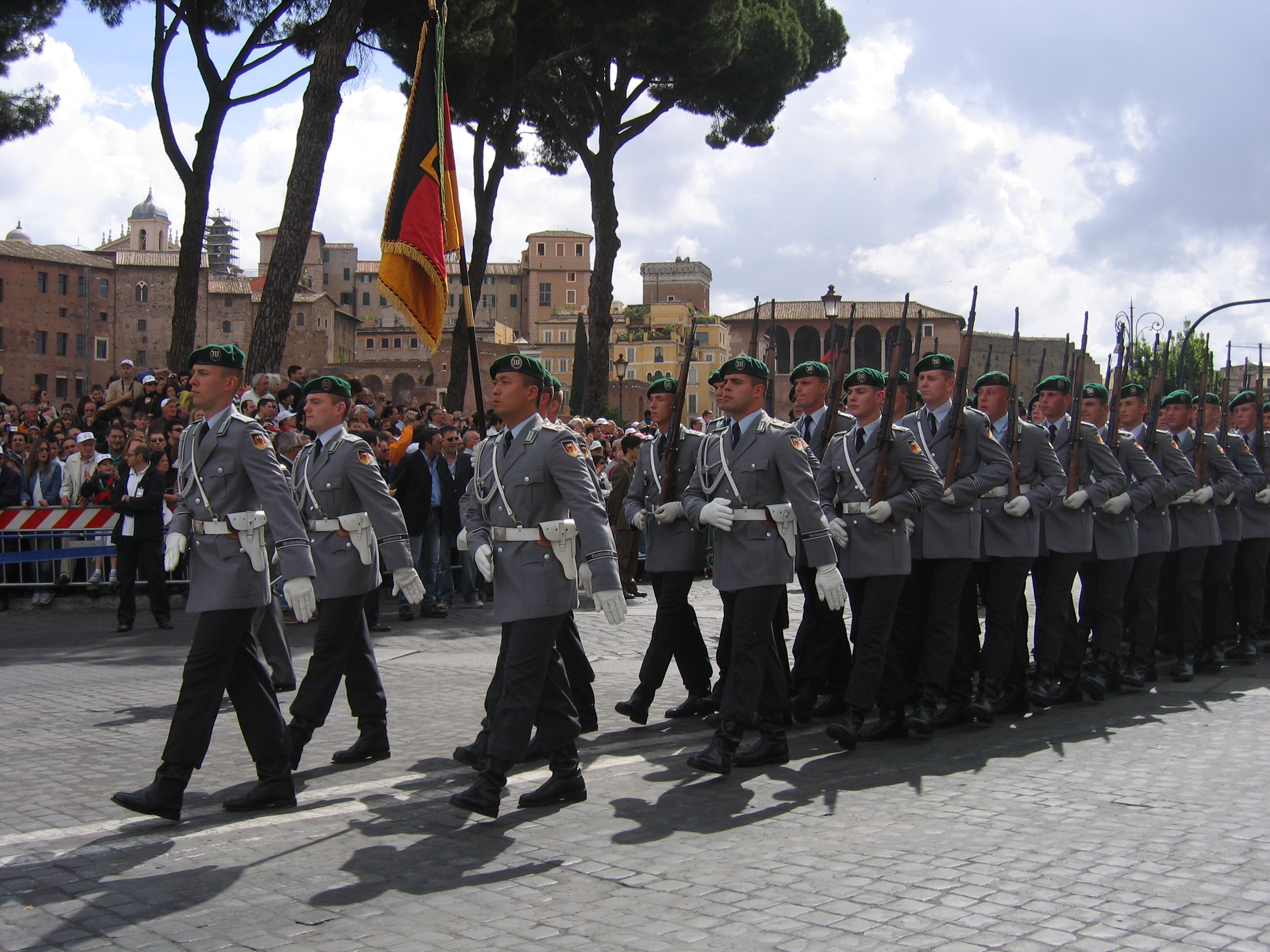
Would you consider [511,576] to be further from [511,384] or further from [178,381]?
[178,381]

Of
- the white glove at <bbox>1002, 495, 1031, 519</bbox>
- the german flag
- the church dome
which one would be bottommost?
the white glove at <bbox>1002, 495, 1031, 519</bbox>

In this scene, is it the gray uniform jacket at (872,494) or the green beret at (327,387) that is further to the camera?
the gray uniform jacket at (872,494)

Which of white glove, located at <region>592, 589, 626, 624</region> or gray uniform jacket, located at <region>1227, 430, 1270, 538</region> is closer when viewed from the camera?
white glove, located at <region>592, 589, 626, 624</region>

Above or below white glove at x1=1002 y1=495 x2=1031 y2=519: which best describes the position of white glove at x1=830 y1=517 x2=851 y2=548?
below

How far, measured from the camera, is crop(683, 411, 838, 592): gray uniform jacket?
597 centimetres

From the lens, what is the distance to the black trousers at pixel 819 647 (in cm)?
745

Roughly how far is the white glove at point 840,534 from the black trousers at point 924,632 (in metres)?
0.62

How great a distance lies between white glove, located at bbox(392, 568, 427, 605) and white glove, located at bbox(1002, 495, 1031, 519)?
3567 millimetres

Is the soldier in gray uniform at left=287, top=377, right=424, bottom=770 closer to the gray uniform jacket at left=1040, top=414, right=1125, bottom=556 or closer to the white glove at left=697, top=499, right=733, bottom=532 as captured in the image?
the white glove at left=697, top=499, right=733, bottom=532

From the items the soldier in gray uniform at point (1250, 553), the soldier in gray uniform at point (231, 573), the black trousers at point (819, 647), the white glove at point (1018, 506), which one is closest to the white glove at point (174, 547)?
the soldier in gray uniform at point (231, 573)

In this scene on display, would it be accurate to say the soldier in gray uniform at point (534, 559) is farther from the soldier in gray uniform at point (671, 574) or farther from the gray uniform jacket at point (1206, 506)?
the gray uniform jacket at point (1206, 506)

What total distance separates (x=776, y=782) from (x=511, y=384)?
2.25m

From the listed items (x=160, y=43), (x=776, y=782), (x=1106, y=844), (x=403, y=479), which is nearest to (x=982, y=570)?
(x=776, y=782)

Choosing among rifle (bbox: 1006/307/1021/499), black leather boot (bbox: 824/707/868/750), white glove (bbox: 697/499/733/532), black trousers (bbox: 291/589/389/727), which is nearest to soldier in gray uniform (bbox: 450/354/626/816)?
white glove (bbox: 697/499/733/532)
